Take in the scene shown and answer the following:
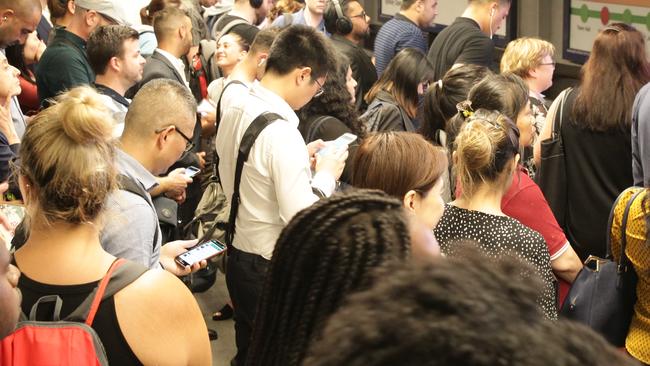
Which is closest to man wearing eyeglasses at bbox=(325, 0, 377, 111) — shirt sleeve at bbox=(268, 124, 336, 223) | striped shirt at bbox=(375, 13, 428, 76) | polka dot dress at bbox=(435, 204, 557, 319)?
striped shirt at bbox=(375, 13, 428, 76)

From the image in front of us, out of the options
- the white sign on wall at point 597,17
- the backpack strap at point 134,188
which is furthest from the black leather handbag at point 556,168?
the white sign on wall at point 597,17

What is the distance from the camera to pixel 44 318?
2055 millimetres

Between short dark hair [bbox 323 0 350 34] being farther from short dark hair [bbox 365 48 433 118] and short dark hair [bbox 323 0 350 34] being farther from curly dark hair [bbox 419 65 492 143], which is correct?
curly dark hair [bbox 419 65 492 143]

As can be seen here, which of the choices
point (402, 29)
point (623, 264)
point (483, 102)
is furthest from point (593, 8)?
point (623, 264)

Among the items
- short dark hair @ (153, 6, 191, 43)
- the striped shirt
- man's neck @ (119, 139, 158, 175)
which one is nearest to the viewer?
man's neck @ (119, 139, 158, 175)

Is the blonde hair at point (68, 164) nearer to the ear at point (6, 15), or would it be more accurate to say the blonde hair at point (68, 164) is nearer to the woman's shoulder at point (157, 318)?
the woman's shoulder at point (157, 318)

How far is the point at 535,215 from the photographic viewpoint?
3.21 m

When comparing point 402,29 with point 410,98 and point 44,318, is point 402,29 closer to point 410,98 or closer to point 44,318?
point 410,98

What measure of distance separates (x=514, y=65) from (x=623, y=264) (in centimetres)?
215

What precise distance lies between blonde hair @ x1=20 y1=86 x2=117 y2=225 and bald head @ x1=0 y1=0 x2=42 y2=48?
7.37 ft

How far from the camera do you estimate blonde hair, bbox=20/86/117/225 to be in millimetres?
2148

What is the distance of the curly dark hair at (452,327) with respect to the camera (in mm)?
769

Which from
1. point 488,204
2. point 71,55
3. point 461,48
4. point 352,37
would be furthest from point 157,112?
point 352,37

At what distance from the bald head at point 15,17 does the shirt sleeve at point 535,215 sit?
253 centimetres
